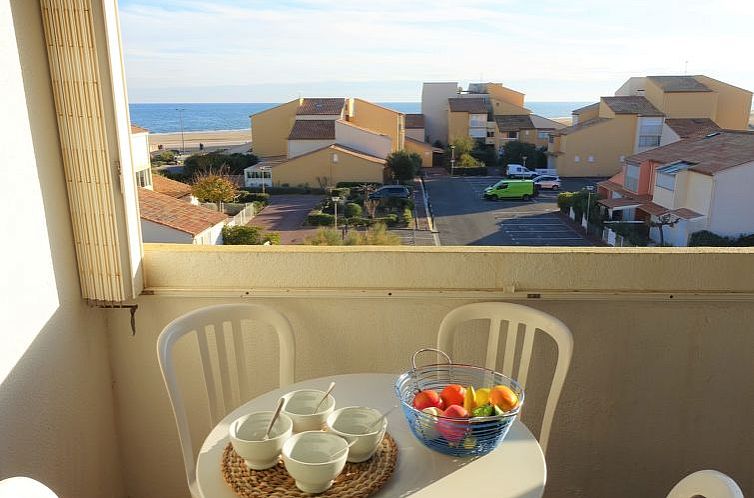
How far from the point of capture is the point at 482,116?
704 cm

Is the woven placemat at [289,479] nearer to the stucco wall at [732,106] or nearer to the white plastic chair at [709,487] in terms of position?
the white plastic chair at [709,487]

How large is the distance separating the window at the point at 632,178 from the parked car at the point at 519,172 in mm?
1429

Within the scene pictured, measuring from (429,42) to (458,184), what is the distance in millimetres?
1744

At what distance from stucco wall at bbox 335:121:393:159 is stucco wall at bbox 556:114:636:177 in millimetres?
1977

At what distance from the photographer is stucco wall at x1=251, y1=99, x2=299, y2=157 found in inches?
268

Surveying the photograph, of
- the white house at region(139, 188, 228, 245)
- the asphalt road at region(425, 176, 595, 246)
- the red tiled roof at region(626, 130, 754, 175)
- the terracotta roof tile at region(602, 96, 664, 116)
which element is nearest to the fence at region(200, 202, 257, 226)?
the white house at region(139, 188, 228, 245)

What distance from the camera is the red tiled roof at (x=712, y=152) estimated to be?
293 cm

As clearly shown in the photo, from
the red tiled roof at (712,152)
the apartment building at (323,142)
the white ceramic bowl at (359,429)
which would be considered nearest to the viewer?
the white ceramic bowl at (359,429)

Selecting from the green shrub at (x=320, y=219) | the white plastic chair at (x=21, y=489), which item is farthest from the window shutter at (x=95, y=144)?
the green shrub at (x=320, y=219)

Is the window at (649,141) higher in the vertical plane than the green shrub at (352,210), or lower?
higher

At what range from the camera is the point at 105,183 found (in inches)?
57.7

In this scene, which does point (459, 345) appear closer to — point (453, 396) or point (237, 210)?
point (453, 396)

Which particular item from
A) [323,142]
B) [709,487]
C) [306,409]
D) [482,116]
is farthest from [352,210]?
[482,116]

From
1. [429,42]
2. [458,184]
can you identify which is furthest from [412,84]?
[458,184]
